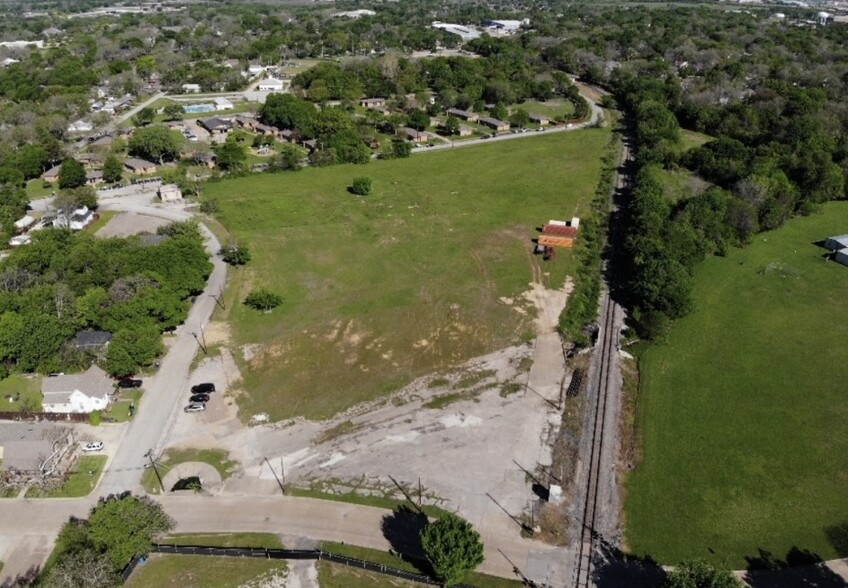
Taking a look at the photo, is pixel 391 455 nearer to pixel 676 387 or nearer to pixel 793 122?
Answer: pixel 676 387

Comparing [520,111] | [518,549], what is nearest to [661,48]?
[520,111]

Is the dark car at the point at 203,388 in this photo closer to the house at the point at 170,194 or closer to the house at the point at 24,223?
the house at the point at 24,223

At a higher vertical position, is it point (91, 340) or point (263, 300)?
point (91, 340)

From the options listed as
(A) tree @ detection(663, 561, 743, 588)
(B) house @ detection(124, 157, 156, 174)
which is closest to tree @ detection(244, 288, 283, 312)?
(A) tree @ detection(663, 561, 743, 588)

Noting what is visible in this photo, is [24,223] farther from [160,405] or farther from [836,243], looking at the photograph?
[836,243]

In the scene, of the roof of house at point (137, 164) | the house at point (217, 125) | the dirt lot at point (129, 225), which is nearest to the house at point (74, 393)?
the dirt lot at point (129, 225)

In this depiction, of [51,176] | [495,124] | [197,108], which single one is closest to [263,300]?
[51,176]

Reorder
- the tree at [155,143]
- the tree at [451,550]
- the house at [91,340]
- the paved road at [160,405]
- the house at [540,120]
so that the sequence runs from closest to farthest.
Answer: the tree at [451,550]
the paved road at [160,405]
the house at [91,340]
the tree at [155,143]
the house at [540,120]
